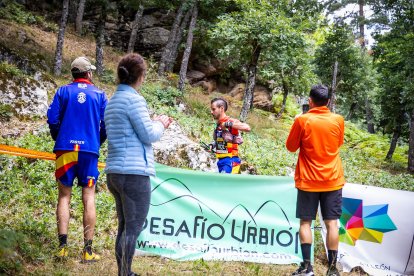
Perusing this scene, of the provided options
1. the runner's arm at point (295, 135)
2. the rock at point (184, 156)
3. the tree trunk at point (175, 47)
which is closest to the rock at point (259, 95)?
the tree trunk at point (175, 47)

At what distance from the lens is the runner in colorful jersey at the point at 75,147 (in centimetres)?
446

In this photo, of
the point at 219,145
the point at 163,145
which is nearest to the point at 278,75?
the point at 163,145

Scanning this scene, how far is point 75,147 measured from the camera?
444 centimetres

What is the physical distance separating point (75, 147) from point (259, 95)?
26905mm

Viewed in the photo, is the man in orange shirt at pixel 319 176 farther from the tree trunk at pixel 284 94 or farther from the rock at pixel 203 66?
the rock at pixel 203 66

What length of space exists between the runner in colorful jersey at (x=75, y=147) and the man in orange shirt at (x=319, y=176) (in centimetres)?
245

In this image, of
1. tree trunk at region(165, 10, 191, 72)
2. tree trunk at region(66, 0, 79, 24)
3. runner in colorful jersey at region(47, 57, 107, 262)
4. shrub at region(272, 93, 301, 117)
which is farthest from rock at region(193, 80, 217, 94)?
runner in colorful jersey at region(47, 57, 107, 262)

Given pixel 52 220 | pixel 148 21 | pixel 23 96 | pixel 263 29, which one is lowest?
pixel 52 220

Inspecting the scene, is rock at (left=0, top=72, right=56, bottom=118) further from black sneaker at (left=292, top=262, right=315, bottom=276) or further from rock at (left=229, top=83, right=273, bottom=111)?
rock at (left=229, top=83, right=273, bottom=111)

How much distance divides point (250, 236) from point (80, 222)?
105 inches

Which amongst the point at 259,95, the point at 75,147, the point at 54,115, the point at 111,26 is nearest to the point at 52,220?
the point at 75,147

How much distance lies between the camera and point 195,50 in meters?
27.5

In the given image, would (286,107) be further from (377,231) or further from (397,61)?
(377,231)

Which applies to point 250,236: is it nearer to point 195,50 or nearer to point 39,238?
point 39,238
